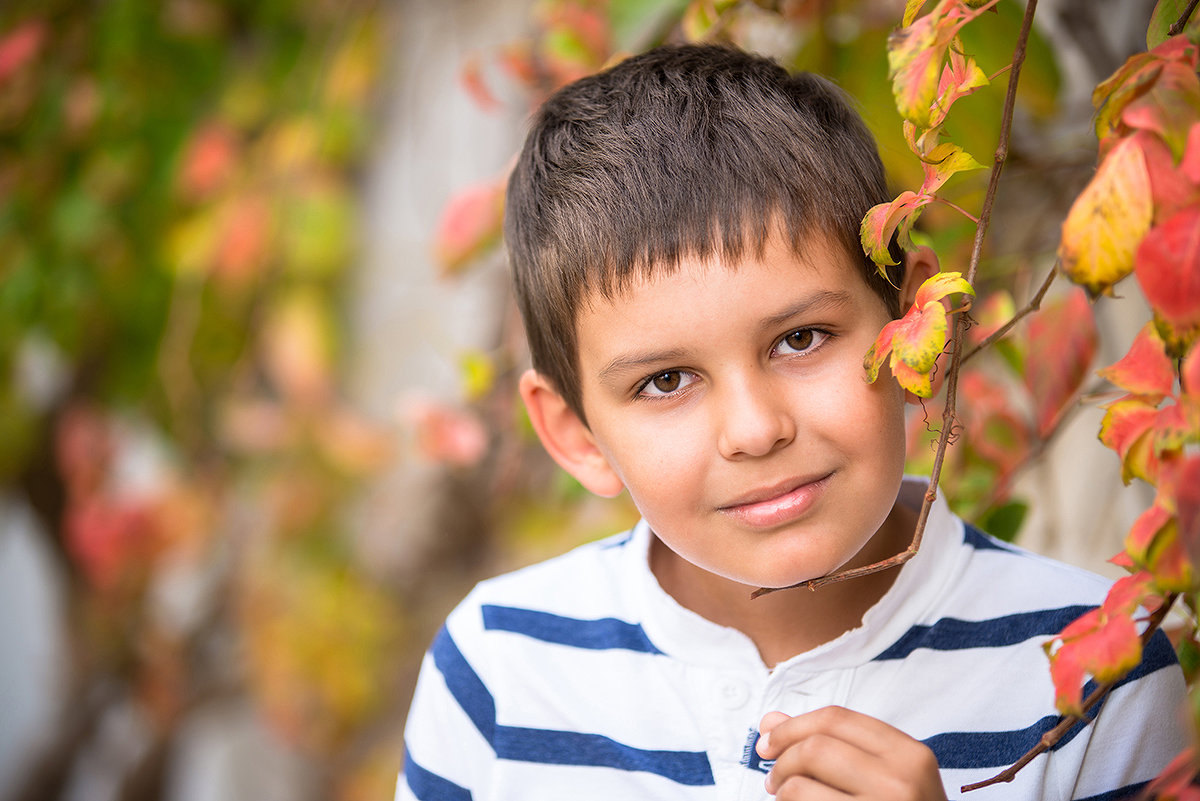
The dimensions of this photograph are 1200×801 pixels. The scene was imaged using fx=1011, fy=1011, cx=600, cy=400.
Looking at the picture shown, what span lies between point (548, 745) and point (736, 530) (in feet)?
0.82

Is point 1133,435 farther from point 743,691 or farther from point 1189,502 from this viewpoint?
point 743,691

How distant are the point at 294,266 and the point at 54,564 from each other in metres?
1.01

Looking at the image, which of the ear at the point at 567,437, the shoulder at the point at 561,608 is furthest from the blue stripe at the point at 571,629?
the ear at the point at 567,437

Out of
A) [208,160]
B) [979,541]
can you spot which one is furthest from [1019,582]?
[208,160]

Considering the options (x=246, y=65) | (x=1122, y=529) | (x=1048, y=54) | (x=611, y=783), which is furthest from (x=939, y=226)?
(x=246, y=65)

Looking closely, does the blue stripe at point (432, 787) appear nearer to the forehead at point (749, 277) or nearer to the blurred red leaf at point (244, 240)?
the forehead at point (749, 277)

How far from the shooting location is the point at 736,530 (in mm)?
681

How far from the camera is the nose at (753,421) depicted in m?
0.64

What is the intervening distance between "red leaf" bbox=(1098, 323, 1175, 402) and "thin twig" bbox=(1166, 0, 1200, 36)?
0.15 metres

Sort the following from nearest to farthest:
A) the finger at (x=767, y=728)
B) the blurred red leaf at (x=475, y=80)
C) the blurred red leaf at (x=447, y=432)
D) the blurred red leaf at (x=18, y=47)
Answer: the finger at (x=767, y=728), the blurred red leaf at (x=475, y=80), the blurred red leaf at (x=447, y=432), the blurred red leaf at (x=18, y=47)

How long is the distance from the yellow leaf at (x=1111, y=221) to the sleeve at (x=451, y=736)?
1.90 feet

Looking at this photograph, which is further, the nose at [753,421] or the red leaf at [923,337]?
the nose at [753,421]

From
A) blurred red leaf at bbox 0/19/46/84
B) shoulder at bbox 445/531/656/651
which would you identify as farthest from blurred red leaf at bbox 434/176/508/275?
blurred red leaf at bbox 0/19/46/84

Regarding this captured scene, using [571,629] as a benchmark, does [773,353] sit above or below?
above
